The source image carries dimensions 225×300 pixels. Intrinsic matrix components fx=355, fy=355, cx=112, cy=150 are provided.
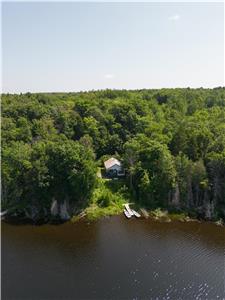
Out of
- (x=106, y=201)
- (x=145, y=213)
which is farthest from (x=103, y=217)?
(x=145, y=213)

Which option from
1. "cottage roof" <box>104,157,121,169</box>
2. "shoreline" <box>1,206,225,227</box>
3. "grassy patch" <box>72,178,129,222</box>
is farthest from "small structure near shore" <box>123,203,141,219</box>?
"cottage roof" <box>104,157,121,169</box>

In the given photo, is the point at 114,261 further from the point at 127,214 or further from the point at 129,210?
the point at 129,210

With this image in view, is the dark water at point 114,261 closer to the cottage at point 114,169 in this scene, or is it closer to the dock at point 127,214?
the dock at point 127,214

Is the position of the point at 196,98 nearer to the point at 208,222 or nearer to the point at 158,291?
the point at 208,222

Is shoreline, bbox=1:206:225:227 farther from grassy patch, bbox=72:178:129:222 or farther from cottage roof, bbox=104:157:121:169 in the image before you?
cottage roof, bbox=104:157:121:169

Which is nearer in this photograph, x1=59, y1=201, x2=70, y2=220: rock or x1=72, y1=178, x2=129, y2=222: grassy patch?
x1=59, y1=201, x2=70, y2=220: rock

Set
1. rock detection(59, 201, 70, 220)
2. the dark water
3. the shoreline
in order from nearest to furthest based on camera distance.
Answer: the dark water, the shoreline, rock detection(59, 201, 70, 220)

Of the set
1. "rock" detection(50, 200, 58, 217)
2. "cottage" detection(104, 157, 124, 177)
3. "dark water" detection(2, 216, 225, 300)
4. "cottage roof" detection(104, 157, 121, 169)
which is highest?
"cottage roof" detection(104, 157, 121, 169)
